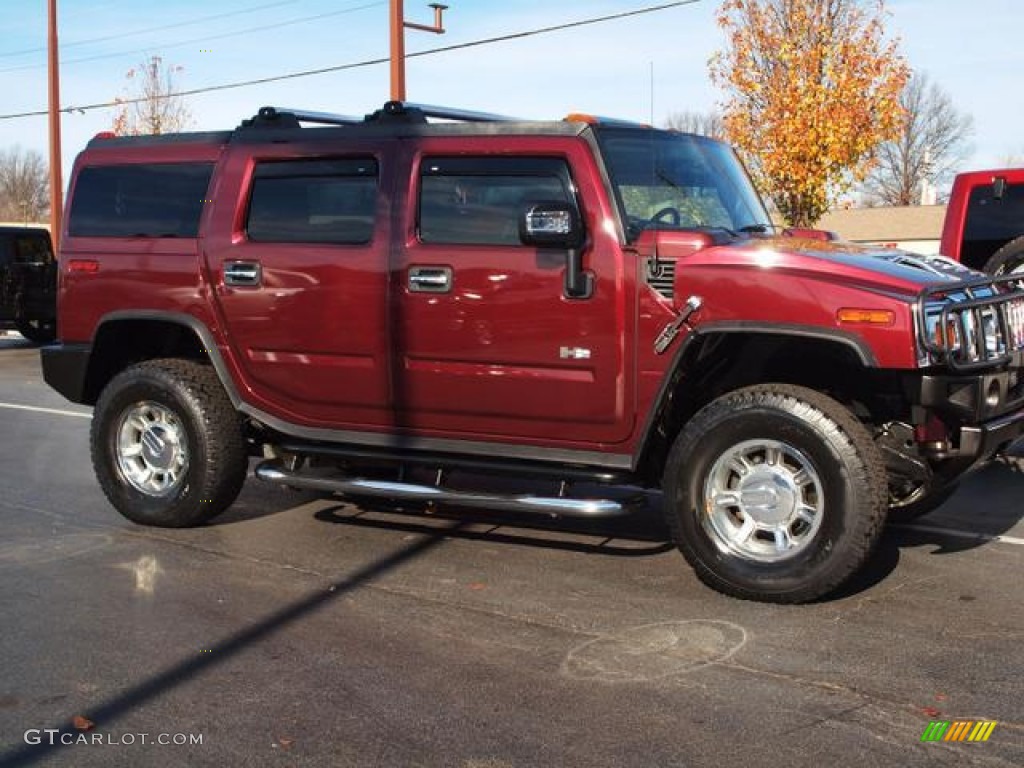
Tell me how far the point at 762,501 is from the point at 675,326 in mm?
839

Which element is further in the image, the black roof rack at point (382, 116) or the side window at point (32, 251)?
the side window at point (32, 251)

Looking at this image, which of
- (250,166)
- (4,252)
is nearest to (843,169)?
(4,252)

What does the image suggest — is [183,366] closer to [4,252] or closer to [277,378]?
[277,378]

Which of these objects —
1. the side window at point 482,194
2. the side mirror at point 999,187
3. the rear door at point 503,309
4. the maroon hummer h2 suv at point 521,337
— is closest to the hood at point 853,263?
the maroon hummer h2 suv at point 521,337

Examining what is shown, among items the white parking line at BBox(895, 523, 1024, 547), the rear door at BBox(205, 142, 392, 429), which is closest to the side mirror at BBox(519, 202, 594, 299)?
the rear door at BBox(205, 142, 392, 429)

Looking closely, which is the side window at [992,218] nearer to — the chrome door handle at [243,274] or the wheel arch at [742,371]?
the wheel arch at [742,371]

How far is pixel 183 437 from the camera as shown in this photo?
6324mm

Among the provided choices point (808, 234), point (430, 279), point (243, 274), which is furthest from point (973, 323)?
point (243, 274)

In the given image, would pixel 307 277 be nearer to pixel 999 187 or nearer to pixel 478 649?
pixel 478 649

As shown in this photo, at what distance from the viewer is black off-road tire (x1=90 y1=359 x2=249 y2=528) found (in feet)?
20.4

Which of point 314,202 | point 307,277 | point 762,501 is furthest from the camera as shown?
point 314,202

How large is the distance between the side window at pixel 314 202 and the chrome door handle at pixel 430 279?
13.9 inches

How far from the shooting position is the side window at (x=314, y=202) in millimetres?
5828

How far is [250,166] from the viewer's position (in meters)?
6.16
